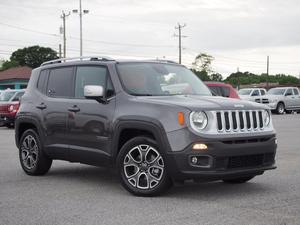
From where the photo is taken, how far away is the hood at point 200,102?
23.7 ft

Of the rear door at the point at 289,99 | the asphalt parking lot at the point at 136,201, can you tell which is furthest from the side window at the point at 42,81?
the rear door at the point at 289,99

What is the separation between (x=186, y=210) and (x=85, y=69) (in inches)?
123

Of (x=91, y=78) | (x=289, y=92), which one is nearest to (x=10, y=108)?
(x=91, y=78)

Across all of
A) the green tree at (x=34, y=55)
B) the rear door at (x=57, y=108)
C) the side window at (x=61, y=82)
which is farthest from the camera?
the green tree at (x=34, y=55)

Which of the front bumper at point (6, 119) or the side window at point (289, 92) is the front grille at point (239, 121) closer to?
the front bumper at point (6, 119)

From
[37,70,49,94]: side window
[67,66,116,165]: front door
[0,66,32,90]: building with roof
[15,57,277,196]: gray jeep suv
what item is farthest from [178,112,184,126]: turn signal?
[0,66,32,90]: building with roof

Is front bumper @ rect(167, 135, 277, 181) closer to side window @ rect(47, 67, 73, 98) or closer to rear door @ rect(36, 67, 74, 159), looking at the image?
rear door @ rect(36, 67, 74, 159)

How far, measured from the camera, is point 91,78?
8.62 meters

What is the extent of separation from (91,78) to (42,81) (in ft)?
4.55

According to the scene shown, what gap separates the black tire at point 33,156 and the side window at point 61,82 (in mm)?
784

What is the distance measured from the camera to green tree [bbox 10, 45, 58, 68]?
114000 mm

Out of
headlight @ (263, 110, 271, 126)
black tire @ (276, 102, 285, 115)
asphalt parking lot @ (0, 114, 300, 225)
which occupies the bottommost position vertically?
black tire @ (276, 102, 285, 115)

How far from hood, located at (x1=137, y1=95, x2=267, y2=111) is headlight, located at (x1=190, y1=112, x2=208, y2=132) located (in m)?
0.07

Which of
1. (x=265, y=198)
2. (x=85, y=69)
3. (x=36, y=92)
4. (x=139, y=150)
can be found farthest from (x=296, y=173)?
(x=36, y=92)
